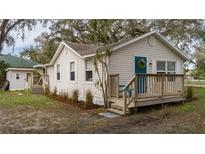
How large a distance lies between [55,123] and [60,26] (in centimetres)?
1492

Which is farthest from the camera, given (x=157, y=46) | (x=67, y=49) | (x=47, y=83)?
(x=47, y=83)

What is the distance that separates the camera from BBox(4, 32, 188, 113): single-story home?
362 inches

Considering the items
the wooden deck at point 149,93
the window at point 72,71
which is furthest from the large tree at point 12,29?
the wooden deck at point 149,93

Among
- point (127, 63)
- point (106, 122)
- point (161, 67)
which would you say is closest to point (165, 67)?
point (161, 67)

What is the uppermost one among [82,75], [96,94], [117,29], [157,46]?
[117,29]

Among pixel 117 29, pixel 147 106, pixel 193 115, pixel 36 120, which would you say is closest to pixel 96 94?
pixel 147 106

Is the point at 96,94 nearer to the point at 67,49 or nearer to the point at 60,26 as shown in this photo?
the point at 67,49

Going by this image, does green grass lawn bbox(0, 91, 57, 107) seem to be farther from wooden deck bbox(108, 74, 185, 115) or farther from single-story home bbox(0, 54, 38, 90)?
single-story home bbox(0, 54, 38, 90)

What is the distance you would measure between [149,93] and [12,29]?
1100 centimetres

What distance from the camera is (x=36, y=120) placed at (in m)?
6.82

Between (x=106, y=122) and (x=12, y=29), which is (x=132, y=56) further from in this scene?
(x=12, y=29)

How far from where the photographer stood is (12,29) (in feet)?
48.2

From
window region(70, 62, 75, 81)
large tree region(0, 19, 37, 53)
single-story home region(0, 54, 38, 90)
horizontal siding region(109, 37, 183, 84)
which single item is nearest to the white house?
single-story home region(0, 54, 38, 90)

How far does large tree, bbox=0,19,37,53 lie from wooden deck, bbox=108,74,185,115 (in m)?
8.56
